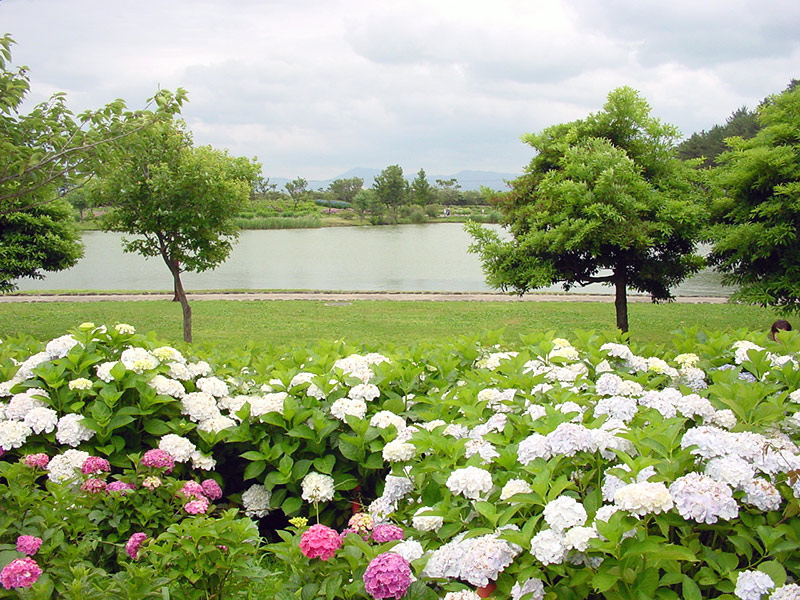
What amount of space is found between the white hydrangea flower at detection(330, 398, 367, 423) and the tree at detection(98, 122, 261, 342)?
8.01 m

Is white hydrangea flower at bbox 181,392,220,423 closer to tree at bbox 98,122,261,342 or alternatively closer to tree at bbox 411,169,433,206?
tree at bbox 98,122,261,342

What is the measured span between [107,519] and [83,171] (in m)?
4.47

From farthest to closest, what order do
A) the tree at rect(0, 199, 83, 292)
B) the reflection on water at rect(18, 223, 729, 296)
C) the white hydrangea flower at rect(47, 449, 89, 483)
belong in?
the reflection on water at rect(18, 223, 729, 296), the tree at rect(0, 199, 83, 292), the white hydrangea flower at rect(47, 449, 89, 483)

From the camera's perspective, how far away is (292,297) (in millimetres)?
19328

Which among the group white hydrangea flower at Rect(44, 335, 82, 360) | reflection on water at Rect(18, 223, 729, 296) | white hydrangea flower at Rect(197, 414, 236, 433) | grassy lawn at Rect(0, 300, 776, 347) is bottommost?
grassy lawn at Rect(0, 300, 776, 347)

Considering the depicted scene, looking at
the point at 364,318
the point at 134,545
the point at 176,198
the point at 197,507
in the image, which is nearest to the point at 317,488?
the point at 197,507

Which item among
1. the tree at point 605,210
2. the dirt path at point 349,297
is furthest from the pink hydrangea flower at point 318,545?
the dirt path at point 349,297

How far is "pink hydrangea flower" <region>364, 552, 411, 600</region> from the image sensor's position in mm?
1700

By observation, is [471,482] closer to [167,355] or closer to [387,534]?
[387,534]

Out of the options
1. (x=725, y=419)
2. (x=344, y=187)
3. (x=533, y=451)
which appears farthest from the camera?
(x=344, y=187)

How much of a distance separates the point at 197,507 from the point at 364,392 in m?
0.89

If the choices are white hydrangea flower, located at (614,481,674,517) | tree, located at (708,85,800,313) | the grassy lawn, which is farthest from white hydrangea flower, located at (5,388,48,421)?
tree, located at (708,85,800,313)

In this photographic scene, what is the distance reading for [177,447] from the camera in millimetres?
2709

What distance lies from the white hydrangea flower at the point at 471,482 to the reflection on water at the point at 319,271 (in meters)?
19.8
